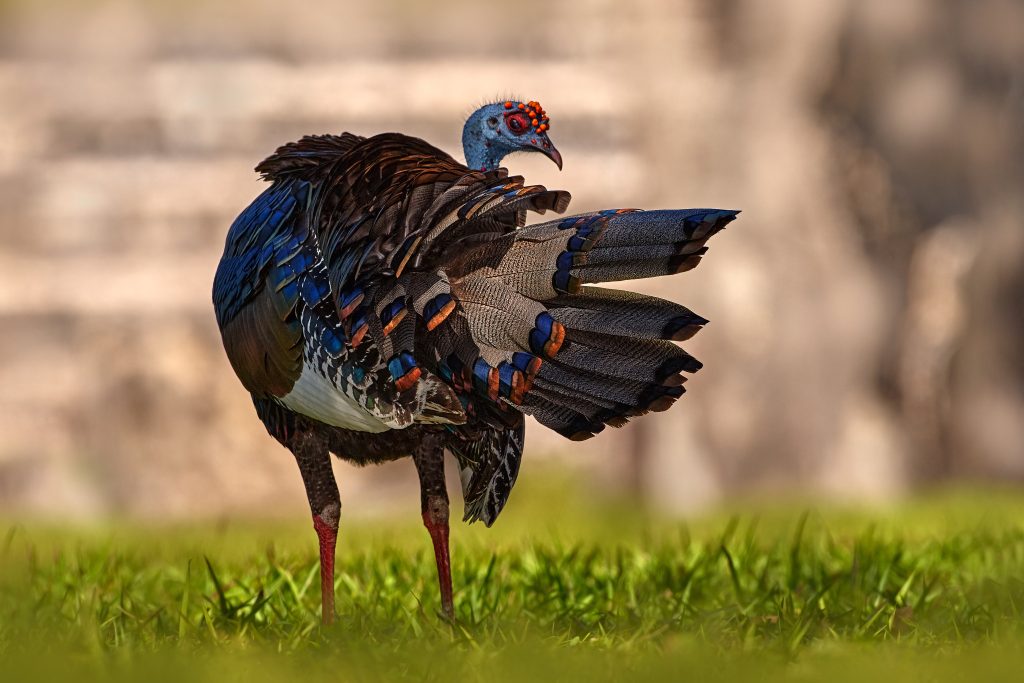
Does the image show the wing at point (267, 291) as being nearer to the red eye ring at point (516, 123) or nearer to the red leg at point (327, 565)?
the red leg at point (327, 565)

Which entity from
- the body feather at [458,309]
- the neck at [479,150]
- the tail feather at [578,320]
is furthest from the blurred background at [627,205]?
the tail feather at [578,320]

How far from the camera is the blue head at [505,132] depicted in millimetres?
5020

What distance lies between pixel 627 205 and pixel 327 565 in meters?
5.65

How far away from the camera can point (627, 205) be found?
33.2 ft

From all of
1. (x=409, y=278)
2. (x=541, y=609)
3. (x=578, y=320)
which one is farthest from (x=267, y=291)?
(x=541, y=609)

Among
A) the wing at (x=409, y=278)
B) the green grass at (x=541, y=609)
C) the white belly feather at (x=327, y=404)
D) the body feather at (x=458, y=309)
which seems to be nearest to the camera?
the green grass at (x=541, y=609)

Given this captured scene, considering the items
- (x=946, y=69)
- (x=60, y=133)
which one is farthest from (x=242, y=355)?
(x=946, y=69)

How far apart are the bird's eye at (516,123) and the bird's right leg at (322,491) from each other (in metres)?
1.21

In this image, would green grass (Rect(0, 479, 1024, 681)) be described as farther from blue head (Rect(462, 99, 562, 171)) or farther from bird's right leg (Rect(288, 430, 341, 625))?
blue head (Rect(462, 99, 562, 171))

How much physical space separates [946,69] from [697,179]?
2.11 metres

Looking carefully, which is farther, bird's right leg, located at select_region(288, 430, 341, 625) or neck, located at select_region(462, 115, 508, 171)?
neck, located at select_region(462, 115, 508, 171)

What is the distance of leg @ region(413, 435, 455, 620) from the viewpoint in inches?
189

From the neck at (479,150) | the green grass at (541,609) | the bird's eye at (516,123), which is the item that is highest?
the bird's eye at (516,123)

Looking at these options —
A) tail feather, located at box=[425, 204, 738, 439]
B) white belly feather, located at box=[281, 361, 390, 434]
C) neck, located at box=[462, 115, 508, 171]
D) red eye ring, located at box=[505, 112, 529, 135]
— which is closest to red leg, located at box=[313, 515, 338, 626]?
white belly feather, located at box=[281, 361, 390, 434]
